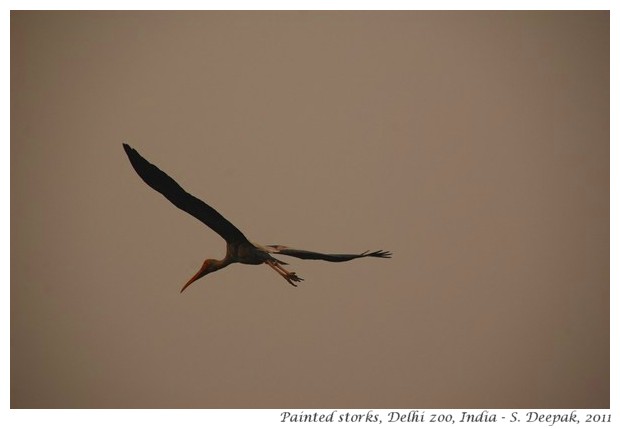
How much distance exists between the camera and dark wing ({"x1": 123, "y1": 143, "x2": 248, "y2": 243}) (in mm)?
6750

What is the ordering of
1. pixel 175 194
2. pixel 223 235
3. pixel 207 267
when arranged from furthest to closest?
pixel 207 267, pixel 223 235, pixel 175 194

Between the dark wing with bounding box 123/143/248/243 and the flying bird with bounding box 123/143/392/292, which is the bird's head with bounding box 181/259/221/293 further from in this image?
the dark wing with bounding box 123/143/248/243

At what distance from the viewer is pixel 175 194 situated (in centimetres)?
708

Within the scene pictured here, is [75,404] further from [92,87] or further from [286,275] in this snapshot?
[92,87]

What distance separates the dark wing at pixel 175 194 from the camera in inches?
266

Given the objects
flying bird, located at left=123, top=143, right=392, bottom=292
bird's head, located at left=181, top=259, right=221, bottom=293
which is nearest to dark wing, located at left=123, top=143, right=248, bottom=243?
flying bird, located at left=123, top=143, right=392, bottom=292

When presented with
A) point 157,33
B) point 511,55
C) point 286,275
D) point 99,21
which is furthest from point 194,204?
point 99,21

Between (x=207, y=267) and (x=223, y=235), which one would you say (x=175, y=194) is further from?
(x=207, y=267)

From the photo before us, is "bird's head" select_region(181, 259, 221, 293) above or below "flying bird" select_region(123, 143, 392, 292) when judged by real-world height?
below

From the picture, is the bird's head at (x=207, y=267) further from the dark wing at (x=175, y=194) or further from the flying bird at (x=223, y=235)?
the dark wing at (x=175, y=194)

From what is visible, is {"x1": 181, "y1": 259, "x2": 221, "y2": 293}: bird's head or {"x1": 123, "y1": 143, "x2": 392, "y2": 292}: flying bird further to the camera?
{"x1": 181, "y1": 259, "x2": 221, "y2": 293}: bird's head

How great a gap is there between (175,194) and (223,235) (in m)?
1.07

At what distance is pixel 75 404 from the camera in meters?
18.5

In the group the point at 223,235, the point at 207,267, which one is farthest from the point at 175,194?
the point at 207,267
